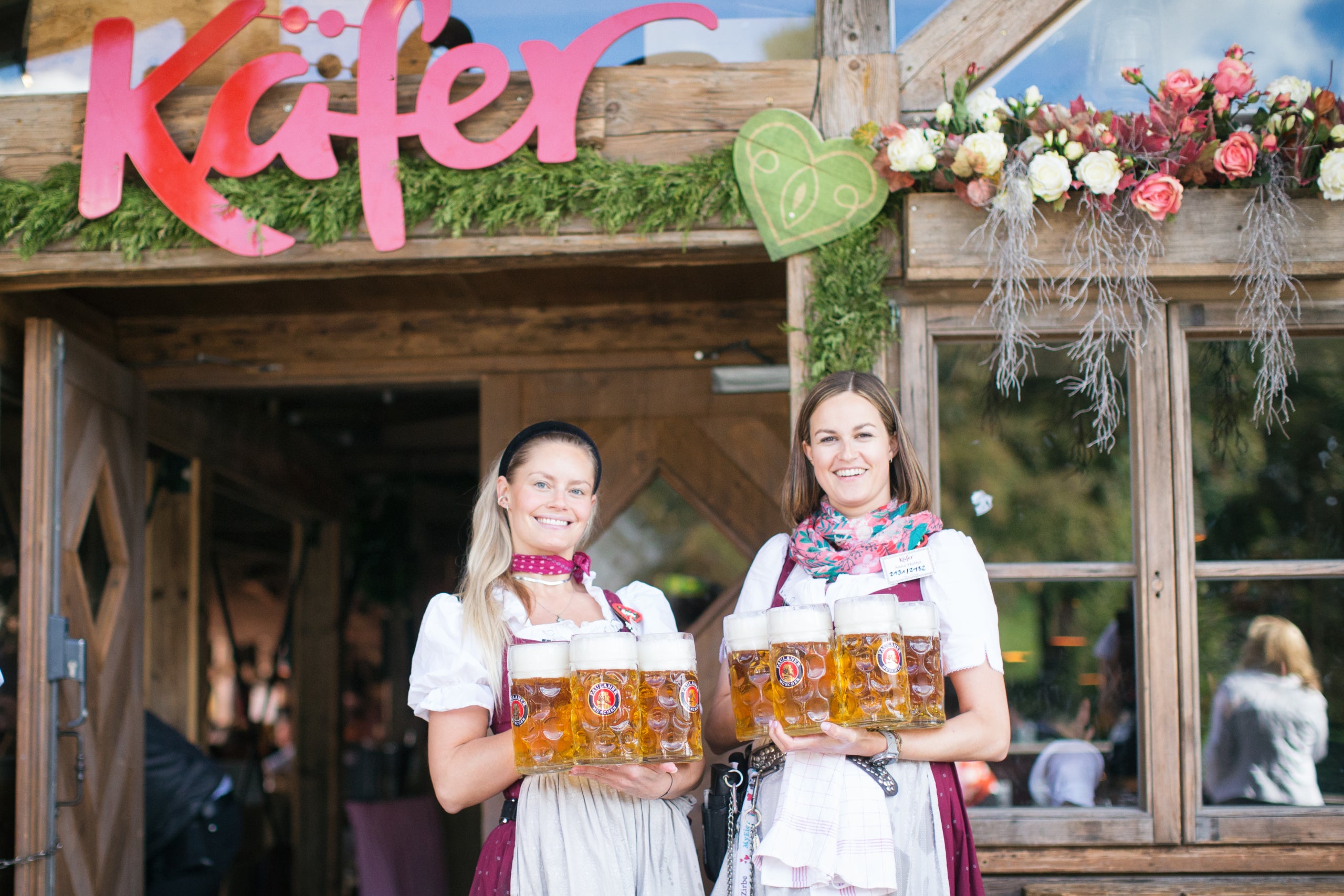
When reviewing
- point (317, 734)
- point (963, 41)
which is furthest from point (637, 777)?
point (317, 734)

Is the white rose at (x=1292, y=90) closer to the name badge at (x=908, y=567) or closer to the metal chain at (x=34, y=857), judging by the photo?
the name badge at (x=908, y=567)

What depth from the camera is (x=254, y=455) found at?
5492 millimetres

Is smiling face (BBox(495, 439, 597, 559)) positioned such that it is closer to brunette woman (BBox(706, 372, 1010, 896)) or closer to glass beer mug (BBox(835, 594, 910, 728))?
brunette woman (BBox(706, 372, 1010, 896))

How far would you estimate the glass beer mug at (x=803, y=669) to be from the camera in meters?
1.77

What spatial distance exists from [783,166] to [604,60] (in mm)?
541

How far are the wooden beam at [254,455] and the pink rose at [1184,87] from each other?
11.6 feet

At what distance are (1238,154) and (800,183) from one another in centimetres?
96

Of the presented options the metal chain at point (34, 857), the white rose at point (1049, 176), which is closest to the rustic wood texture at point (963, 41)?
the white rose at point (1049, 176)

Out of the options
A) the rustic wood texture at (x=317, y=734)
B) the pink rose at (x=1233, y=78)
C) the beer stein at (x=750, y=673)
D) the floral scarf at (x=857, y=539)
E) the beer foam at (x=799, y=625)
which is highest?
the pink rose at (x=1233, y=78)

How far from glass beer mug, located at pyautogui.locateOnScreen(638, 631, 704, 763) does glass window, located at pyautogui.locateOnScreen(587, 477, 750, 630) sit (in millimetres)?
2426

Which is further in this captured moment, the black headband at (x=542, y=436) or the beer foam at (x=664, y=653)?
the black headband at (x=542, y=436)

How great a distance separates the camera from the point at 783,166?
9.10 ft

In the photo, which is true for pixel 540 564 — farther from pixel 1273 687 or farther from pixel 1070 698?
pixel 1273 687

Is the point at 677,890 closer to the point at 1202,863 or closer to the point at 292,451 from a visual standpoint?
the point at 1202,863
